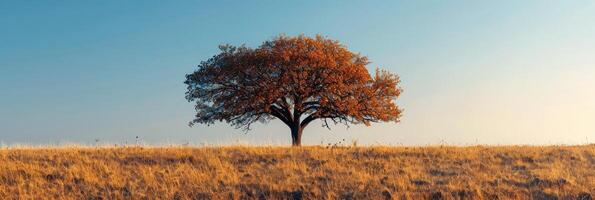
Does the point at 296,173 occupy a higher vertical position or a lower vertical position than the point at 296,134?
lower

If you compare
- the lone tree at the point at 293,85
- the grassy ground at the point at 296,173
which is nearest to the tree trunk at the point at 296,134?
the lone tree at the point at 293,85

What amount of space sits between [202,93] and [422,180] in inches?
909

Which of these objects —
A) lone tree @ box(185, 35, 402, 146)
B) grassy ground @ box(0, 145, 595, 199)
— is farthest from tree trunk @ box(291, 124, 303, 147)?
grassy ground @ box(0, 145, 595, 199)

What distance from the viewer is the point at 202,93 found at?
134 ft

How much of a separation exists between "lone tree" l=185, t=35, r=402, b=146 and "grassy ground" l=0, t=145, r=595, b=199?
35.2 feet

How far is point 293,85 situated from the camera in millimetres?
38969

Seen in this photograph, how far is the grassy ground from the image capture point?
1864 centimetres

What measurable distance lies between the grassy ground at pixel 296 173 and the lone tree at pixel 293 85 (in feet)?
35.2

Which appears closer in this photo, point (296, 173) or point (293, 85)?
point (296, 173)

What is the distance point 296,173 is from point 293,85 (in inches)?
692

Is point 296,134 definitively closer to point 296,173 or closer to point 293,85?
point 293,85

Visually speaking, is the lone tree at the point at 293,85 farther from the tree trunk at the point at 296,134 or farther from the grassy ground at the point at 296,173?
the grassy ground at the point at 296,173

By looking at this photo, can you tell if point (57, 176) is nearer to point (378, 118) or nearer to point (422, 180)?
point (422, 180)

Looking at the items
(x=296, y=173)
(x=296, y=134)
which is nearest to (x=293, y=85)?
(x=296, y=134)
